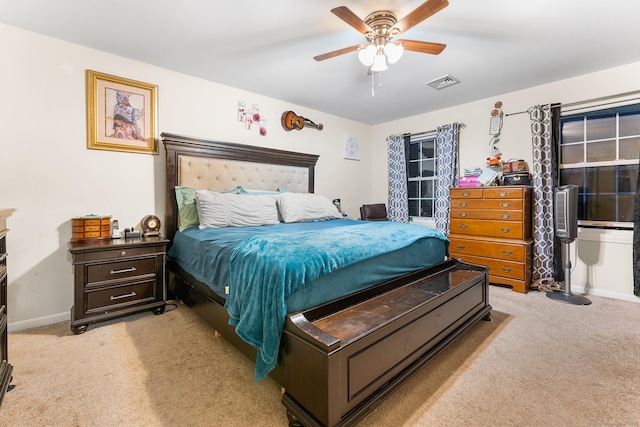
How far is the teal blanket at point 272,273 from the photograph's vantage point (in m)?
1.41

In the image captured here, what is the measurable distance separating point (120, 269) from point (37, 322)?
0.85 metres

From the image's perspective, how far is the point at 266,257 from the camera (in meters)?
1.53

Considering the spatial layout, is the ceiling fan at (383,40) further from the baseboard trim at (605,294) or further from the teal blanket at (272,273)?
the baseboard trim at (605,294)

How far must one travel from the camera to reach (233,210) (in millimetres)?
2918

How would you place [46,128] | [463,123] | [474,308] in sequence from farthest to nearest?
[463,123]
[46,128]
[474,308]

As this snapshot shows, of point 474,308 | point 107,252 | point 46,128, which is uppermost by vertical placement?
point 46,128

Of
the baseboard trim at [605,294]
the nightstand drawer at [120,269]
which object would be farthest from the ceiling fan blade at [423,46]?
the baseboard trim at [605,294]

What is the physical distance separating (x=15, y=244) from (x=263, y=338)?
2485mm

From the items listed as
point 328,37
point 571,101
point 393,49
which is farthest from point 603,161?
point 328,37

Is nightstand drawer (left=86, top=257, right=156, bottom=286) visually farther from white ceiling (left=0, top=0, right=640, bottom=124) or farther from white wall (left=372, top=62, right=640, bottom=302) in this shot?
white wall (left=372, top=62, right=640, bottom=302)

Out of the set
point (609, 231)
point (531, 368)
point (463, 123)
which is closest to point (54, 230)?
point (531, 368)

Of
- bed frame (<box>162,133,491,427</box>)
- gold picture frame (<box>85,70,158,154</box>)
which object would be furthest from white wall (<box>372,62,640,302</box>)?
gold picture frame (<box>85,70,158,154</box>)

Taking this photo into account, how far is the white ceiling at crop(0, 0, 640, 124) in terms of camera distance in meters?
2.09

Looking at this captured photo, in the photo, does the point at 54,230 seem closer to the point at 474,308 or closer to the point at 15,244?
the point at 15,244
